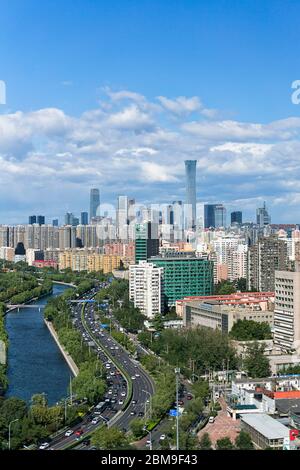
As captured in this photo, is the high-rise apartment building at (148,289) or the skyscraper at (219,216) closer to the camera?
the high-rise apartment building at (148,289)

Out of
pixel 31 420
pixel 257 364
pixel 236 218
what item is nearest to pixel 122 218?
pixel 236 218

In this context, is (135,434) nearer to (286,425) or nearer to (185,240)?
(286,425)

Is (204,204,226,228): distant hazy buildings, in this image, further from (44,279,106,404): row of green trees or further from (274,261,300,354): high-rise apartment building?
(274,261,300,354): high-rise apartment building

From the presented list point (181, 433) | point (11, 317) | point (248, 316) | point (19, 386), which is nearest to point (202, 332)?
point (248, 316)

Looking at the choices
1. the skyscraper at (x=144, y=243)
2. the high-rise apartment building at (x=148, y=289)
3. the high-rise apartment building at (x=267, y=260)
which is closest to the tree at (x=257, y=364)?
the high-rise apartment building at (x=148, y=289)

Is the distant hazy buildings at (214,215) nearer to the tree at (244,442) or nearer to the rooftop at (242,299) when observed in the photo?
the rooftop at (242,299)

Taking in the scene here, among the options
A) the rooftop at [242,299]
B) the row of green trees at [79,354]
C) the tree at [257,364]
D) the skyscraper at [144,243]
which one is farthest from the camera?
the skyscraper at [144,243]

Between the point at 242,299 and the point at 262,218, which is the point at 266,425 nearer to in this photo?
the point at 242,299
